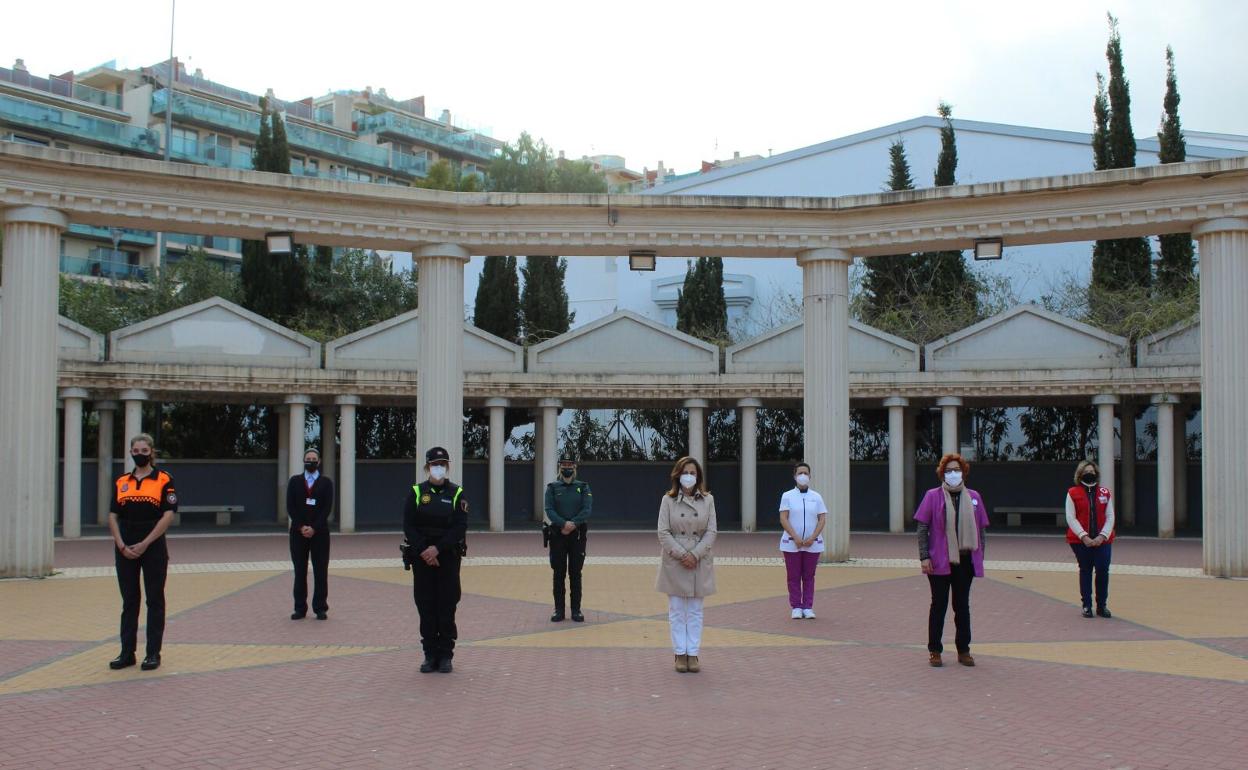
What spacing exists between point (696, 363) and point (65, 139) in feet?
132

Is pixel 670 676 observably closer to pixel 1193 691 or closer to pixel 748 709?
pixel 748 709

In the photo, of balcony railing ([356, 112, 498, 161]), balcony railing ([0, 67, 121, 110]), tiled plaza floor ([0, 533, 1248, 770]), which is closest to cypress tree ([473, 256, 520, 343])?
tiled plaza floor ([0, 533, 1248, 770])

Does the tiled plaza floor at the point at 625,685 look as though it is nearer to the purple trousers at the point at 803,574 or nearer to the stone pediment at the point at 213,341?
the purple trousers at the point at 803,574

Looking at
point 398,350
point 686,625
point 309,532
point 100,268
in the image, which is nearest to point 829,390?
point 309,532

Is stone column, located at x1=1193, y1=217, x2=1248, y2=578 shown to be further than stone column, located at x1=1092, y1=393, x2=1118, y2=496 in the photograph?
No

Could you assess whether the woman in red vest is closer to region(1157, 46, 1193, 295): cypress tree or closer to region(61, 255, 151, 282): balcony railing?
region(1157, 46, 1193, 295): cypress tree

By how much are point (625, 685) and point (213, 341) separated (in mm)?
19098

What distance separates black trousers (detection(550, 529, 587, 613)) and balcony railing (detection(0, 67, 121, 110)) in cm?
5305

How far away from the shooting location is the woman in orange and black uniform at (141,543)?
9.03m

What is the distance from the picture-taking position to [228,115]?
193 feet

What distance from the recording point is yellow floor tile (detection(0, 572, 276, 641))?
1088cm

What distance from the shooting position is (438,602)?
9172 mm

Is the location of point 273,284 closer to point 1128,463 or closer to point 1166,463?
point 1128,463

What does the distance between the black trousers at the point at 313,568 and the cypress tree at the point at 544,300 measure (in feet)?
80.1
